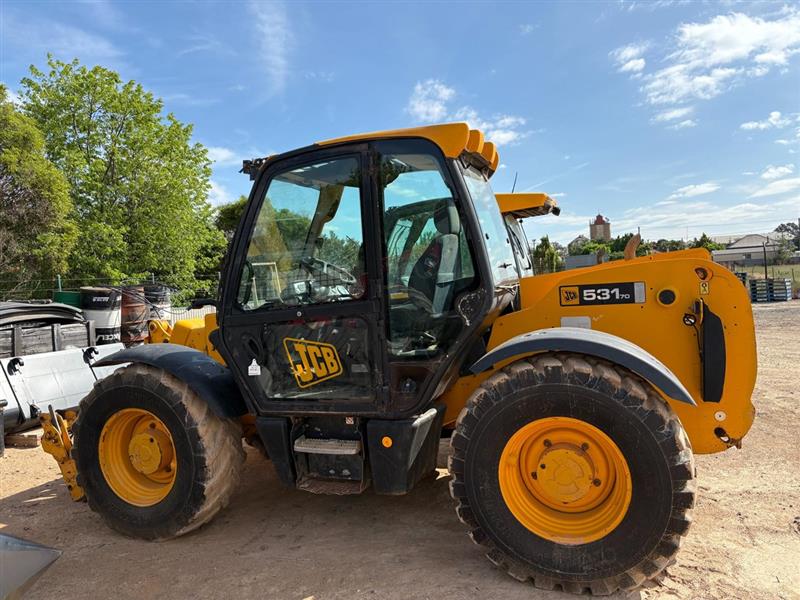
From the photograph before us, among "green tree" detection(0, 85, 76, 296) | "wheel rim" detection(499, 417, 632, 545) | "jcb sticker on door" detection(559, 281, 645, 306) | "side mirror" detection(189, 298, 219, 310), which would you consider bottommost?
"wheel rim" detection(499, 417, 632, 545)

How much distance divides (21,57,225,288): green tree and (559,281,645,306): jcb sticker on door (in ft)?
56.8

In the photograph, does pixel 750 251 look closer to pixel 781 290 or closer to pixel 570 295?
pixel 781 290

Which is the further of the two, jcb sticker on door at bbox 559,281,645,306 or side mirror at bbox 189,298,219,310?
side mirror at bbox 189,298,219,310

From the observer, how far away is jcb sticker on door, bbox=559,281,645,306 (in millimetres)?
3186

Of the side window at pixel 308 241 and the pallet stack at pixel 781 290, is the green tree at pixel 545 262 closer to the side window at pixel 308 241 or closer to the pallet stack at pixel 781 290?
the side window at pixel 308 241

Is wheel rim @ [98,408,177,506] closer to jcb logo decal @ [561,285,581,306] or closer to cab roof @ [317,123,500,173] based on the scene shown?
cab roof @ [317,123,500,173]

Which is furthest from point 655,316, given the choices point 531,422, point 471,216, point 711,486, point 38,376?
point 38,376

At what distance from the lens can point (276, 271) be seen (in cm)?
342

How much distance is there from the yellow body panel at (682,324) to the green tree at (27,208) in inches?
653

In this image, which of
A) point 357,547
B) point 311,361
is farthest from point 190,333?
point 357,547

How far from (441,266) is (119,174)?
62.0 feet

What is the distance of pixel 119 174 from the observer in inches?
739

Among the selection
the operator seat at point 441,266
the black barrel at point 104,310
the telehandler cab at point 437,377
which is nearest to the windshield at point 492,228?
the telehandler cab at point 437,377

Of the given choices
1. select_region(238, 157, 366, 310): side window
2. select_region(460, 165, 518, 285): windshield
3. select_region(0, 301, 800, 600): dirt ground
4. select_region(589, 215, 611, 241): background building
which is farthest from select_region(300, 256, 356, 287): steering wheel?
select_region(589, 215, 611, 241): background building
